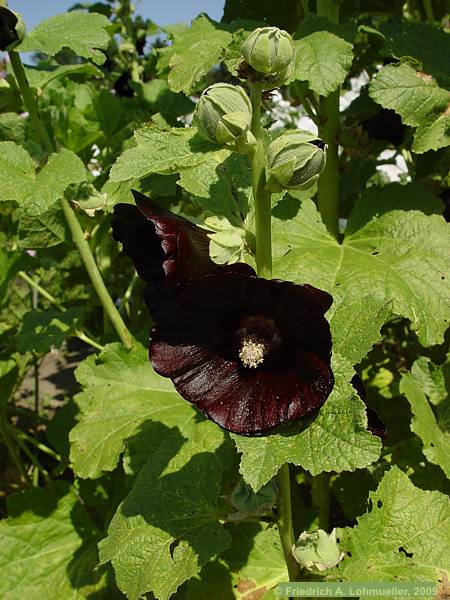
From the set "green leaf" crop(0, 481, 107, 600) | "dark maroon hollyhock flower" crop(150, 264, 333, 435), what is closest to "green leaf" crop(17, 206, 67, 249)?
"green leaf" crop(0, 481, 107, 600)

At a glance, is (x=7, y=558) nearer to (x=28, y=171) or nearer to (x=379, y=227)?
(x=28, y=171)

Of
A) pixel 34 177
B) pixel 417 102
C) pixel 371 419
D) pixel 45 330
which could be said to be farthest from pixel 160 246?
pixel 45 330

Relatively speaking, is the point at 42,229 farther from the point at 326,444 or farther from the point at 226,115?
the point at 326,444

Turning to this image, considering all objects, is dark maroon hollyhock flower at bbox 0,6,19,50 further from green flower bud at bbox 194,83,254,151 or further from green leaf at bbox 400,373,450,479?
green leaf at bbox 400,373,450,479

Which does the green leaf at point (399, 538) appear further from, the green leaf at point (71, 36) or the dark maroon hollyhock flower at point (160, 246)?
the green leaf at point (71, 36)

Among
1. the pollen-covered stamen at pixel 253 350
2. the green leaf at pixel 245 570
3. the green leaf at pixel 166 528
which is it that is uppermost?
the pollen-covered stamen at pixel 253 350

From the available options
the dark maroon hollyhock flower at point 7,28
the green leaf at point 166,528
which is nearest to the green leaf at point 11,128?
the dark maroon hollyhock flower at point 7,28
